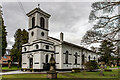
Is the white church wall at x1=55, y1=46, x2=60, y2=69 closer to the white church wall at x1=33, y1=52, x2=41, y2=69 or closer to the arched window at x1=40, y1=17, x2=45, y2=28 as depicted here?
the white church wall at x1=33, y1=52, x2=41, y2=69

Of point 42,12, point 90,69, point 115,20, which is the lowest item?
point 90,69

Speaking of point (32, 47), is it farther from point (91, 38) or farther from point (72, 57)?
point (91, 38)

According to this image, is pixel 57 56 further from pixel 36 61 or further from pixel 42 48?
pixel 36 61

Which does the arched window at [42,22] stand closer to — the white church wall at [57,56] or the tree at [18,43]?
the white church wall at [57,56]

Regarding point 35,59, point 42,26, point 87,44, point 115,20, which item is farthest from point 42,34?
point 115,20

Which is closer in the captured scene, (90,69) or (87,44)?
(87,44)

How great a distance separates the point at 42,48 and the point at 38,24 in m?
5.46

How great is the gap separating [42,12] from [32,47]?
26.2 ft

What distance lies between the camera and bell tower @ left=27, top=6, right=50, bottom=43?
73.6 ft

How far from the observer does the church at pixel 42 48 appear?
20672 millimetres

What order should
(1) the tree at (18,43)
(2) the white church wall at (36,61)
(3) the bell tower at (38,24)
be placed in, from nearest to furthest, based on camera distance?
1. (2) the white church wall at (36,61)
2. (3) the bell tower at (38,24)
3. (1) the tree at (18,43)

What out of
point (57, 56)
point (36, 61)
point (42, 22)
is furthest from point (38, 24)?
point (57, 56)

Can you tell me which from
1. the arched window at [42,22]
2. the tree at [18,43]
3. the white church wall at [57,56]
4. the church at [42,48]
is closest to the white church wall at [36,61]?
the church at [42,48]

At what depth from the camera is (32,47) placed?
73.4ft
